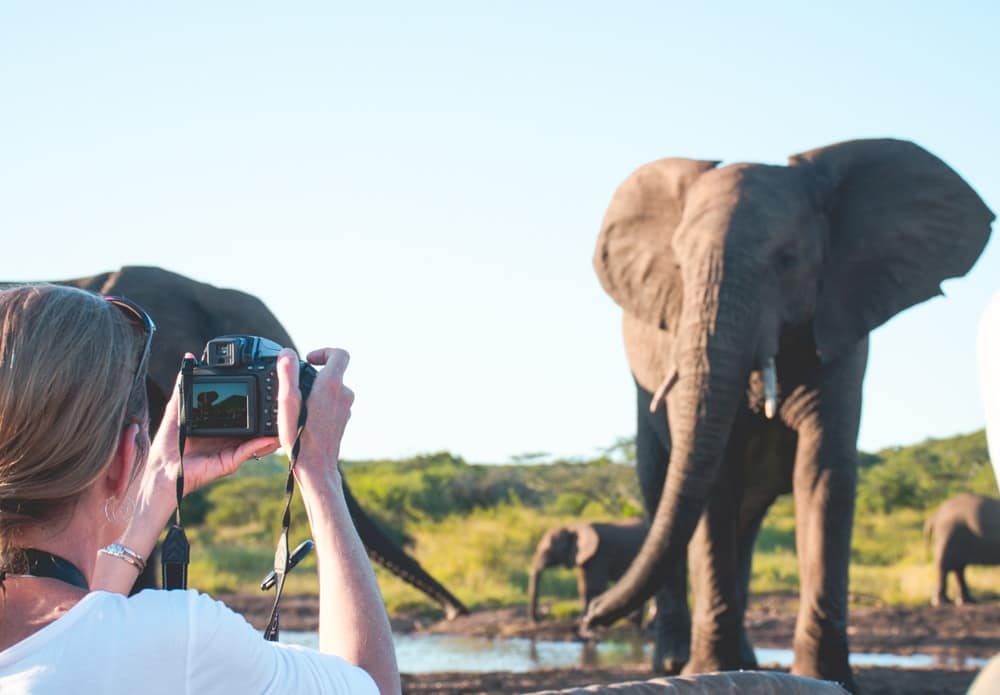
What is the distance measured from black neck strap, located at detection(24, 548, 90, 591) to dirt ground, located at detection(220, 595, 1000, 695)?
6571 mm

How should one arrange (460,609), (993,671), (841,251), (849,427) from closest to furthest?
(993,671)
(460,609)
(849,427)
(841,251)

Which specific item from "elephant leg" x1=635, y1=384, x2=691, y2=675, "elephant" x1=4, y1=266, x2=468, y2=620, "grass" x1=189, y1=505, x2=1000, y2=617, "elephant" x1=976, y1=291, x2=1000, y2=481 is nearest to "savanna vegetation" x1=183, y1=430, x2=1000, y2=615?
"grass" x1=189, y1=505, x2=1000, y2=617

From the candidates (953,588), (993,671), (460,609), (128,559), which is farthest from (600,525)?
(993,671)

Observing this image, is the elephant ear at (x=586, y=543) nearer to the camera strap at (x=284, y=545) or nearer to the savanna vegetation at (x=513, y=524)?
the savanna vegetation at (x=513, y=524)

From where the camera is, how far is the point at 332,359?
7.20ft

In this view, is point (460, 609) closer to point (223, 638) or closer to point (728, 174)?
point (728, 174)

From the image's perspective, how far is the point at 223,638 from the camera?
1724mm

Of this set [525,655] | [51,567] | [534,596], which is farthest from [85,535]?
[534,596]

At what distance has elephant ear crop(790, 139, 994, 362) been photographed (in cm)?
875

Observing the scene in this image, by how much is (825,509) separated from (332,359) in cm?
606

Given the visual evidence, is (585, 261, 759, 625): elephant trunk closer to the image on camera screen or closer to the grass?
the image on camera screen

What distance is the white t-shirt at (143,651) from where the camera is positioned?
5.48 ft

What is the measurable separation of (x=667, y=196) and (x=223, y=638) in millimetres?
7782

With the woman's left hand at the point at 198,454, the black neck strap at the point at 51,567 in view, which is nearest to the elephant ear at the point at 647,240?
the woman's left hand at the point at 198,454
